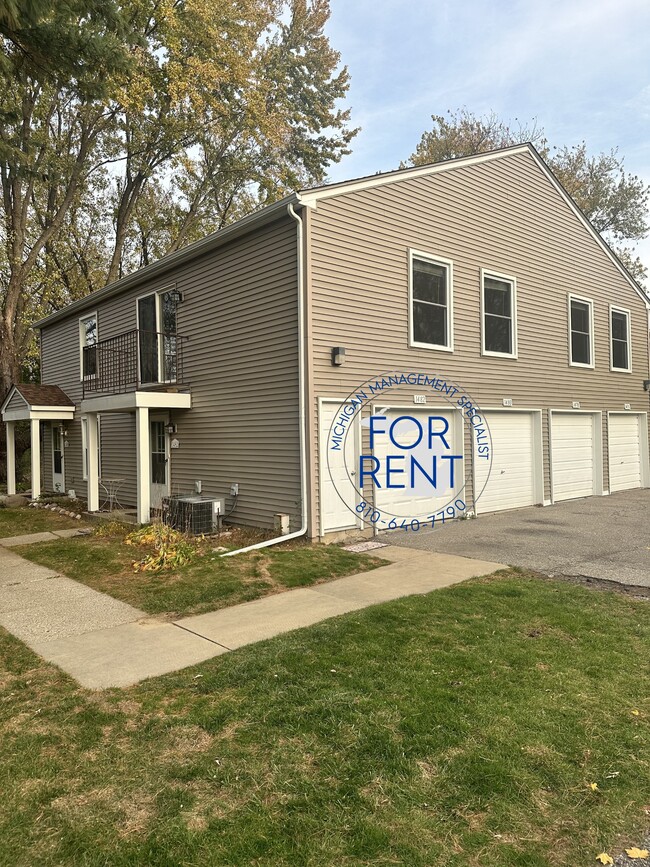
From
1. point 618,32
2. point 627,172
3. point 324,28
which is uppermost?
point 324,28

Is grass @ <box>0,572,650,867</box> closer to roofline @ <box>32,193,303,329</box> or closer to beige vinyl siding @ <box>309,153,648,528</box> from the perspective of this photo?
beige vinyl siding @ <box>309,153,648,528</box>

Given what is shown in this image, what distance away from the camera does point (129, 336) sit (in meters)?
12.5

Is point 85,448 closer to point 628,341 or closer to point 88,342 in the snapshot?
point 88,342

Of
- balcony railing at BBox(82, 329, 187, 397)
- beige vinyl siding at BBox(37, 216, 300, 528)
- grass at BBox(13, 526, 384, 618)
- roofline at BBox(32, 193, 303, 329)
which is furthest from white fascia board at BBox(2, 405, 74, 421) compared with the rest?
grass at BBox(13, 526, 384, 618)

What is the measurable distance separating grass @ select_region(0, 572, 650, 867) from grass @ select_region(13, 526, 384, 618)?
5.18ft

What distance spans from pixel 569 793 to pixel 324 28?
29.0 meters

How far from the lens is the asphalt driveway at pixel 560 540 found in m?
6.98

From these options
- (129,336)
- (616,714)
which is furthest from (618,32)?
(616,714)

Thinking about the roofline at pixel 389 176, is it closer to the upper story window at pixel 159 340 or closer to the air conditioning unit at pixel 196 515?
the upper story window at pixel 159 340

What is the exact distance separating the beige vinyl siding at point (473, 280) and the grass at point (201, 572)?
1.72 metres

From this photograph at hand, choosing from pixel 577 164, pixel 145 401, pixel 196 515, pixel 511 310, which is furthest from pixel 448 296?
pixel 577 164

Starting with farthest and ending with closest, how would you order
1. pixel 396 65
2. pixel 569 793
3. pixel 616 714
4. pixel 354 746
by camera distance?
1. pixel 396 65
2. pixel 616 714
3. pixel 354 746
4. pixel 569 793

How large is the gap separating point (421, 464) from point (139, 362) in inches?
235

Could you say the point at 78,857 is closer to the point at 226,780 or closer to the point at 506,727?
the point at 226,780
